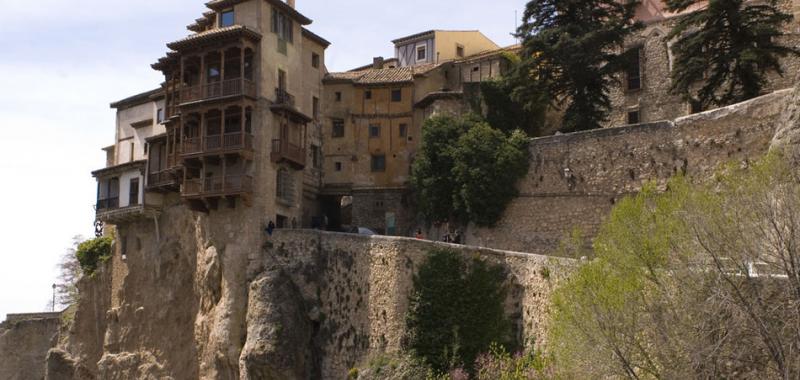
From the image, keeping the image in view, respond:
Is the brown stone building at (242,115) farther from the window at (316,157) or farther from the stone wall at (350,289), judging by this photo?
the stone wall at (350,289)

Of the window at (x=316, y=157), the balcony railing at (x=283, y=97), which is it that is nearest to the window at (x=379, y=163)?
the window at (x=316, y=157)

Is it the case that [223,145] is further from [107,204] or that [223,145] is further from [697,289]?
[697,289]

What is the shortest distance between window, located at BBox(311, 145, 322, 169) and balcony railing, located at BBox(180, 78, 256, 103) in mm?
6300

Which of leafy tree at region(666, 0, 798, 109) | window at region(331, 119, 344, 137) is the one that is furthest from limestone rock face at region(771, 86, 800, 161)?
Result: window at region(331, 119, 344, 137)

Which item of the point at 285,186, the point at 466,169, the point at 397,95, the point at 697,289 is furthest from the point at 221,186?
the point at 697,289

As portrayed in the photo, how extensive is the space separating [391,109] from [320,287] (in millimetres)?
13160

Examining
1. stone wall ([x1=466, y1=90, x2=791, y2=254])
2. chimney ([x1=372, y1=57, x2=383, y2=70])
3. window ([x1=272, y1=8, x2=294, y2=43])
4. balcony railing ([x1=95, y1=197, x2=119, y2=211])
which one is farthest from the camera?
chimney ([x1=372, y1=57, x2=383, y2=70])

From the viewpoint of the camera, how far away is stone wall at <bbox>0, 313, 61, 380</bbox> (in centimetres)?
6244

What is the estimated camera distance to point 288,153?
4391cm

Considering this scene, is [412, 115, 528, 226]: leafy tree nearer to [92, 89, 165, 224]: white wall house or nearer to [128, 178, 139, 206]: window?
[92, 89, 165, 224]: white wall house

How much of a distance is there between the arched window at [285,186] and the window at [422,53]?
22334mm

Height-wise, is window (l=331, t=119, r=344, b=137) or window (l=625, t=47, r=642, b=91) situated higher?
window (l=625, t=47, r=642, b=91)

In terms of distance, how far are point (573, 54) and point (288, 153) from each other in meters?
12.9

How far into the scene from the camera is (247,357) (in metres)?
38.4
